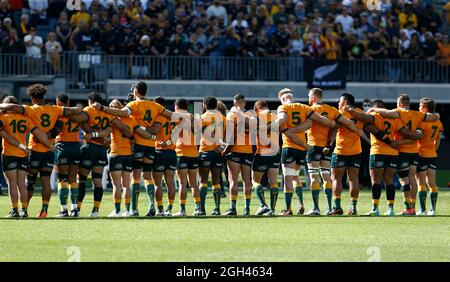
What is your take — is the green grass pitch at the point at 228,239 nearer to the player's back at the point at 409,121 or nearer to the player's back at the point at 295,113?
the player's back at the point at 409,121

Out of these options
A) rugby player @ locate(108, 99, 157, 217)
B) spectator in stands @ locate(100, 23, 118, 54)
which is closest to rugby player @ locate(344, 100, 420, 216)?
rugby player @ locate(108, 99, 157, 217)

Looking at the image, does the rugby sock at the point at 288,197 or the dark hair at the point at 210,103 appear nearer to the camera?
the rugby sock at the point at 288,197

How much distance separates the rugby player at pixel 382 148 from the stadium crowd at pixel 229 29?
1657 cm

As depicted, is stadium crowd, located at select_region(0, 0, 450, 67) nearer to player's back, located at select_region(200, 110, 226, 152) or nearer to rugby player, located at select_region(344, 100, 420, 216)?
player's back, located at select_region(200, 110, 226, 152)

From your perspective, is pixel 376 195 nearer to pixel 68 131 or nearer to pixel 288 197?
pixel 288 197

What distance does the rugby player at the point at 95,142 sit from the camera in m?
20.2

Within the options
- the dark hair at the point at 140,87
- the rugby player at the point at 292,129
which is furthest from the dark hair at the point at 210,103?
the dark hair at the point at 140,87

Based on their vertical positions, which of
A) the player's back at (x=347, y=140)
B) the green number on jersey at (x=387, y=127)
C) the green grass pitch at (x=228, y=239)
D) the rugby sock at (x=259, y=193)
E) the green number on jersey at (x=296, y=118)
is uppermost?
the green number on jersey at (x=296, y=118)

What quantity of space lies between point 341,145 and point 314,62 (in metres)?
17.2

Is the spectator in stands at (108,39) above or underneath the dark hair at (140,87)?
underneath

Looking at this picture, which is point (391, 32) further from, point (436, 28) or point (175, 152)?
point (175, 152)

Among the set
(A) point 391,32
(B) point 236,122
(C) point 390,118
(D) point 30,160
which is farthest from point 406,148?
(A) point 391,32

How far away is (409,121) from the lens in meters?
21.3
